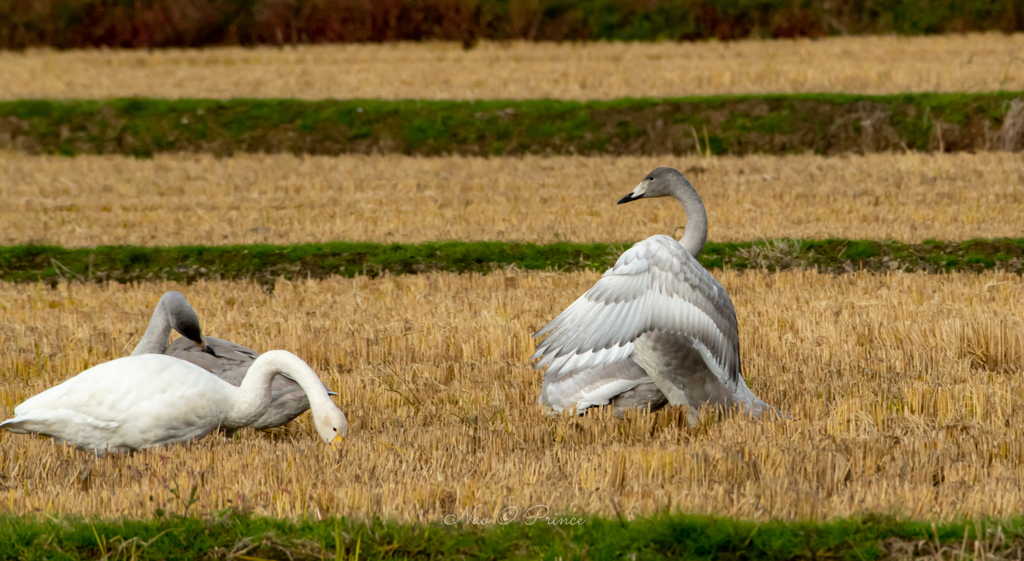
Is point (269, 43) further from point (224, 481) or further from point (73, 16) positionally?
point (224, 481)

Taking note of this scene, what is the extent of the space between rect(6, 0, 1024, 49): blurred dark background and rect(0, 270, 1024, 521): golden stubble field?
24947 millimetres

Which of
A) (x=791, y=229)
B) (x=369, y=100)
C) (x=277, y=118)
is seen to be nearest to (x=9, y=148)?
(x=277, y=118)

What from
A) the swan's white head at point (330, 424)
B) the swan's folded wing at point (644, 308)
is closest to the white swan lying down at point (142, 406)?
the swan's white head at point (330, 424)

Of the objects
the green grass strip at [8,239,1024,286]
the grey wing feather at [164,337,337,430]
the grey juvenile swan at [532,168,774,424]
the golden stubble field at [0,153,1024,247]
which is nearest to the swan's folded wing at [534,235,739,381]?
the grey juvenile swan at [532,168,774,424]

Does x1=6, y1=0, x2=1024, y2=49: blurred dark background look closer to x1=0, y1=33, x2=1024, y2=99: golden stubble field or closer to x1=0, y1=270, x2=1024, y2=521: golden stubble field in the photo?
x1=0, y1=33, x2=1024, y2=99: golden stubble field

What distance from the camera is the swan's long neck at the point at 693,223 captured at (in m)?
6.55

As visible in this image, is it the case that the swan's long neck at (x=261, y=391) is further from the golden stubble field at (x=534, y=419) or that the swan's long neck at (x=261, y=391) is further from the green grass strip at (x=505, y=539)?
the green grass strip at (x=505, y=539)

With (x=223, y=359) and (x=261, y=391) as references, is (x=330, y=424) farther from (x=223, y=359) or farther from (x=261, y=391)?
(x=223, y=359)

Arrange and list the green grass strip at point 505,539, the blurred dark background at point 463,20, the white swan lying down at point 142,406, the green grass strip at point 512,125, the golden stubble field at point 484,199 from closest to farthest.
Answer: the green grass strip at point 505,539 < the white swan lying down at point 142,406 < the golden stubble field at point 484,199 < the green grass strip at point 512,125 < the blurred dark background at point 463,20

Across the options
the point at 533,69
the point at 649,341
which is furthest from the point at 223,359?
the point at 533,69

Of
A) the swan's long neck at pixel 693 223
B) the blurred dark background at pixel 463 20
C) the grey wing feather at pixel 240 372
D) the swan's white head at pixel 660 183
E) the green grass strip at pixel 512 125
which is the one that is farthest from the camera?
the blurred dark background at pixel 463 20

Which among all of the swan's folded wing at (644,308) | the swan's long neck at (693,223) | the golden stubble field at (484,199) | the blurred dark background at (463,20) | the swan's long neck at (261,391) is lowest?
the golden stubble field at (484,199)

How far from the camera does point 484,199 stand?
15523mm

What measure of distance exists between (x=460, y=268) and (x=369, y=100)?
12.0m
